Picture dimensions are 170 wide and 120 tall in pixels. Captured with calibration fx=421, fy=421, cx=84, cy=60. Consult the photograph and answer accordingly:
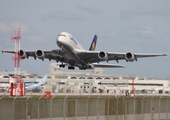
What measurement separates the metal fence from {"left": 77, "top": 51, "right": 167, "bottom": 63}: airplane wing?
72.4 feet

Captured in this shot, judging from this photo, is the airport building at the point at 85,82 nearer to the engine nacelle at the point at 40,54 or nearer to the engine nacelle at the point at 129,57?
the engine nacelle at the point at 40,54

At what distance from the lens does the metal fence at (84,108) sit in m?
22.9

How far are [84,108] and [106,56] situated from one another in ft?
94.1

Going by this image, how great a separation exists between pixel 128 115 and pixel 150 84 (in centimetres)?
6218

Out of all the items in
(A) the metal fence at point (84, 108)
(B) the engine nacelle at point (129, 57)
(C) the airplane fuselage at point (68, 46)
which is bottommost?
(A) the metal fence at point (84, 108)

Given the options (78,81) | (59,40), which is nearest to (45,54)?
(59,40)

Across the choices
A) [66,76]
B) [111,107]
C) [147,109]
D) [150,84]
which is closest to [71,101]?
[111,107]

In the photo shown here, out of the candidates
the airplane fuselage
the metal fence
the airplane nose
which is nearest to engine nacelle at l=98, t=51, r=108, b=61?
the airplane fuselage

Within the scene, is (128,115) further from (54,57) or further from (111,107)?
(54,57)

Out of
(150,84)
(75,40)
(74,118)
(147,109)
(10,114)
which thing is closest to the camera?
(10,114)

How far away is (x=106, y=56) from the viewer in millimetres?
54969

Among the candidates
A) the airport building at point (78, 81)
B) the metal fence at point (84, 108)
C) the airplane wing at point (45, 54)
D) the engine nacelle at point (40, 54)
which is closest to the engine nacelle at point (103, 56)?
the airport building at point (78, 81)

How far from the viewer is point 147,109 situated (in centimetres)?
3092

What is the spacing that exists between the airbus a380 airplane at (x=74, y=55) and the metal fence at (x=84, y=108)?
2276 cm
